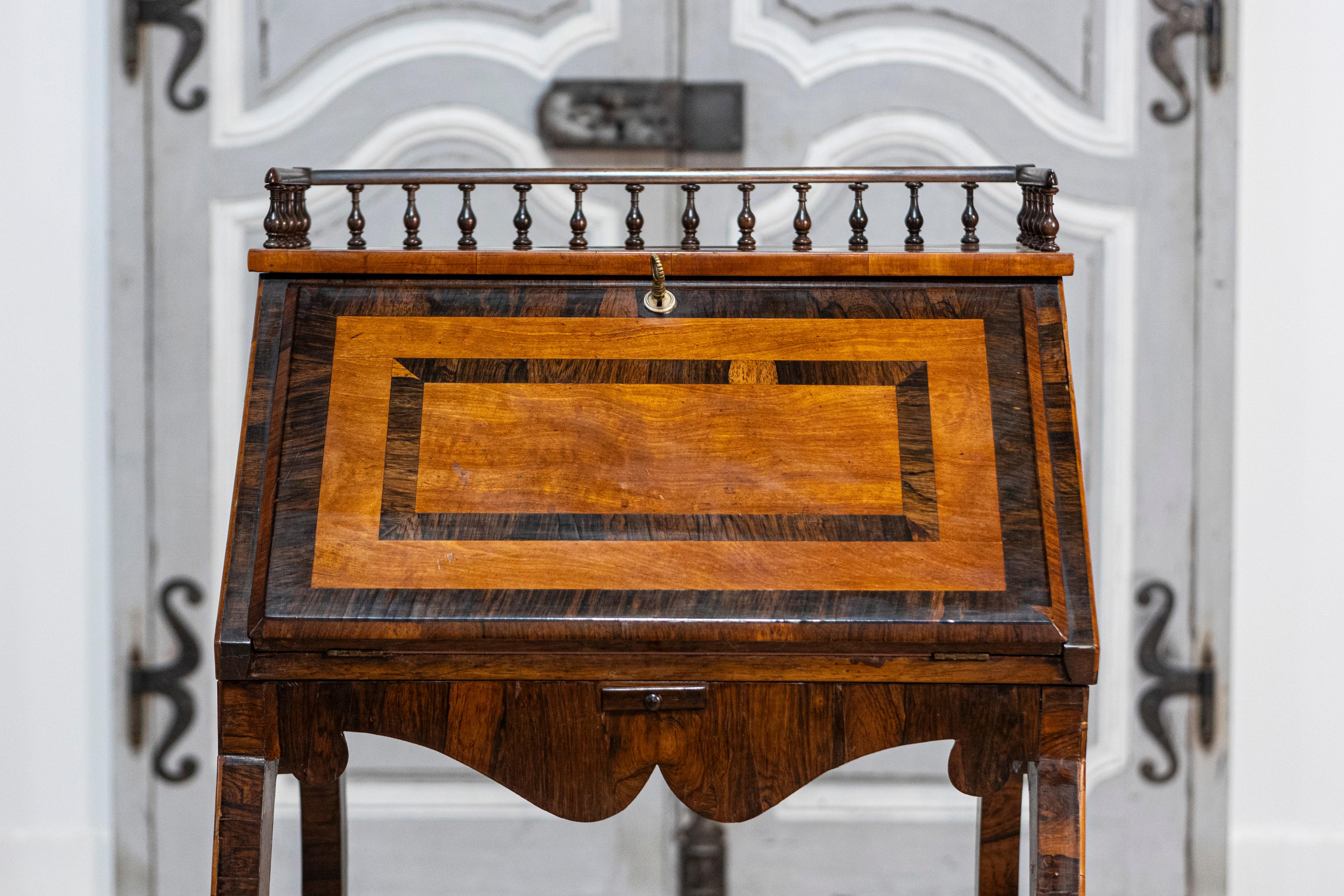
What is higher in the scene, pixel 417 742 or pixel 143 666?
pixel 417 742

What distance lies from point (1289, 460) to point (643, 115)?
57.1 inches

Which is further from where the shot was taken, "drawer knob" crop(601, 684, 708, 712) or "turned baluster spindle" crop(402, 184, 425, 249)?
"turned baluster spindle" crop(402, 184, 425, 249)

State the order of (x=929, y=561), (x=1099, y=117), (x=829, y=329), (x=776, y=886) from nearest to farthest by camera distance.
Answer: (x=929, y=561) < (x=829, y=329) < (x=1099, y=117) < (x=776, y=886)

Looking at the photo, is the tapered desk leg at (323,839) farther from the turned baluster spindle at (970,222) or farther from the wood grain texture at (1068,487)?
the turned baluster spindle at (970,222)

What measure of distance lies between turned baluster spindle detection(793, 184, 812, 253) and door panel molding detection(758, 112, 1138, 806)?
63 centimetres

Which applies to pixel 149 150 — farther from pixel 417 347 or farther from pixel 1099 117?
pixel 1099 117

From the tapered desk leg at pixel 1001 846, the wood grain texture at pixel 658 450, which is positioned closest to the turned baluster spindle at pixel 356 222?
the wood grain texture at pixel 658 450

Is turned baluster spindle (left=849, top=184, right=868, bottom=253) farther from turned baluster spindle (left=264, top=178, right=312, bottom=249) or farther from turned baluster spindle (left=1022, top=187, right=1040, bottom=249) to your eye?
turned baluster spindle (left=264, top=178, right=312, bottom=249)

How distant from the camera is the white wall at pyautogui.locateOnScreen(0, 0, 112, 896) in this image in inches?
78.1

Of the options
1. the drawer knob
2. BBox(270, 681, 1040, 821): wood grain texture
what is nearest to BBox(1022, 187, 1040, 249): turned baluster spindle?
BBox(270, 681, 1040, 821): wood grain texture

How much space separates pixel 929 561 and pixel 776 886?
1230mm

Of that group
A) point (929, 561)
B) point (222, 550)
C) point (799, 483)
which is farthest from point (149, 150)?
point (929, 561)

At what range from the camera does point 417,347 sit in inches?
48.6

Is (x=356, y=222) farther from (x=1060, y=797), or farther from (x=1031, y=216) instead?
(x=1060, y=797)
